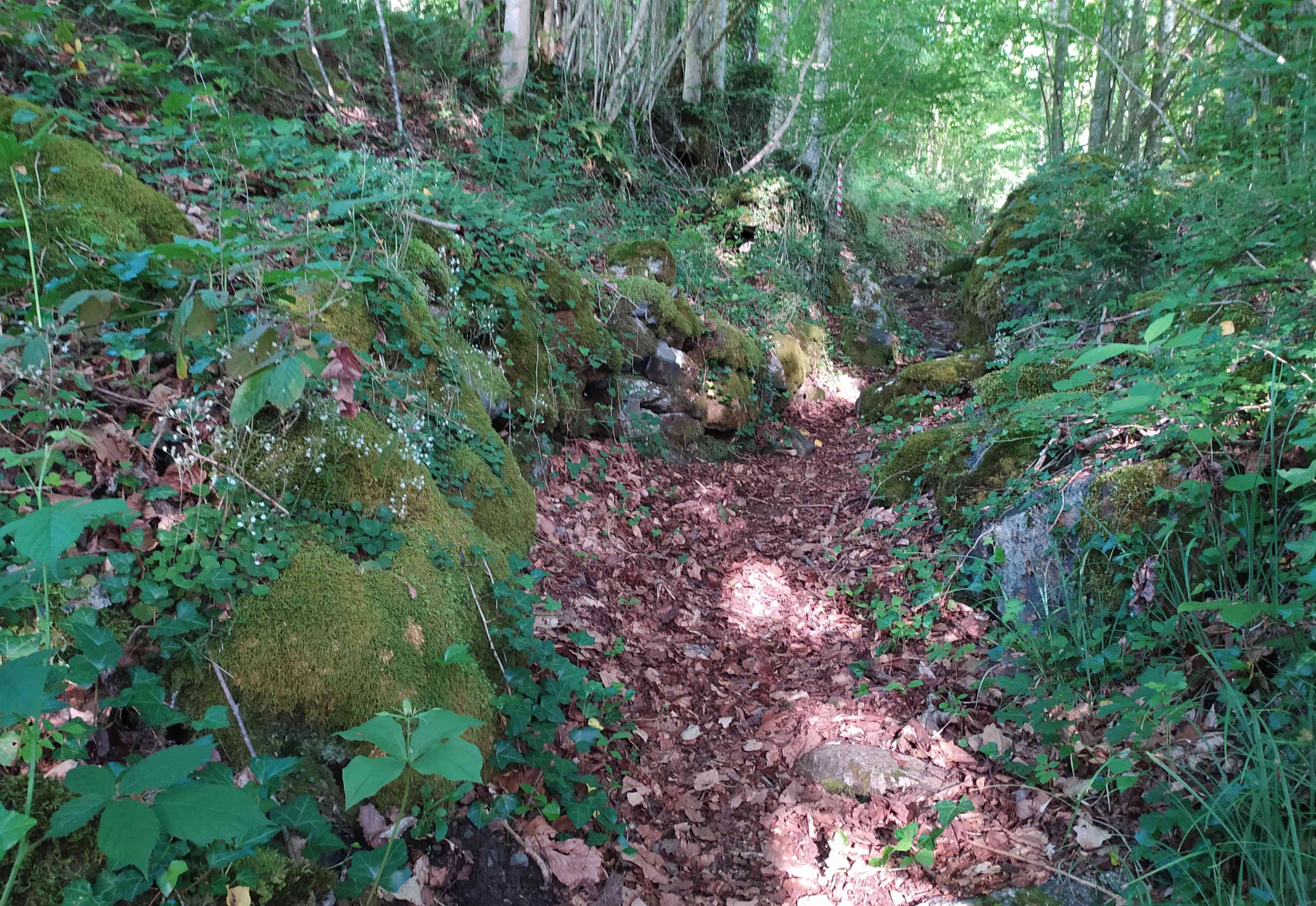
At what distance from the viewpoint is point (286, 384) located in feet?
6.79

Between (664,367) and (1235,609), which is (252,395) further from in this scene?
(664,367)

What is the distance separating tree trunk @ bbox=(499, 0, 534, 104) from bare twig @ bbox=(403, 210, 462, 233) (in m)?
5.17

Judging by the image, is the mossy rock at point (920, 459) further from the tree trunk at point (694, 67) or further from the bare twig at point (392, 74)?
the tree trunk at point (694, 67)

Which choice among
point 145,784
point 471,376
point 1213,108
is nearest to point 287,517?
point 145,784

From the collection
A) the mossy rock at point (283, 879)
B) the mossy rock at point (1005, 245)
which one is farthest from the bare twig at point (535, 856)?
the mossy rock at point (1005, 245)

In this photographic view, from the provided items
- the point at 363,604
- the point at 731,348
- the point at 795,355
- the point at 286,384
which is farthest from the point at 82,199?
the point at 795,355

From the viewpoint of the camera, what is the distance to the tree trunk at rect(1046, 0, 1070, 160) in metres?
12.9

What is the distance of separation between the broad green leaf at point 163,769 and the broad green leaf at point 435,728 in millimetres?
397

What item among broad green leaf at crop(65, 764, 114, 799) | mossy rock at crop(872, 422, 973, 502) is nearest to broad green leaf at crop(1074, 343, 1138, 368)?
broad green leaf at crop(65, 764, 114, 799)

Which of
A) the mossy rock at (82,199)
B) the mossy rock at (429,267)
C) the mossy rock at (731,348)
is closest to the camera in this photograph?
the mossy rock at (82,199)

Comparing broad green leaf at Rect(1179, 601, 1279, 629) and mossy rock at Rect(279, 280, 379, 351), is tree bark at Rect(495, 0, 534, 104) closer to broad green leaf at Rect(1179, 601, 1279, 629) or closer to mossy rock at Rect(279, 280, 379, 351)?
mossy rock at Rect(279, 280, 379, 351)

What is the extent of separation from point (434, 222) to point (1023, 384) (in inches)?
189

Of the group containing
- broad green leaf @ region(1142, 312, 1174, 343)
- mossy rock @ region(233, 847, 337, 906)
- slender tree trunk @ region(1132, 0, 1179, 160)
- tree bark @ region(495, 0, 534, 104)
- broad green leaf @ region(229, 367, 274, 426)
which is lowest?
mossy rock @ region(233, 847, 337, 906)

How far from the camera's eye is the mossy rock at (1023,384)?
17.4 ft
